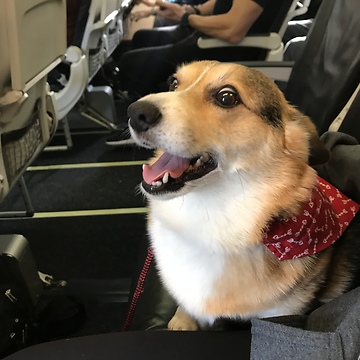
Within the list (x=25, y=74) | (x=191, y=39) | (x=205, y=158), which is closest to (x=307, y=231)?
(x=205, y=158)

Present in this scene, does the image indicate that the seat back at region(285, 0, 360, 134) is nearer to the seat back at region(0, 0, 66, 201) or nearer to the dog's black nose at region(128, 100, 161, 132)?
the dog's black nose at region(128, 100, 161, 132)

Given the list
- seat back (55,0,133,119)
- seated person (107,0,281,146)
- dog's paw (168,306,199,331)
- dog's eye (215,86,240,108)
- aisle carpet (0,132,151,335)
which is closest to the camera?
dog's eye (215,86,240,108)

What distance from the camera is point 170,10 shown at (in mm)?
3123

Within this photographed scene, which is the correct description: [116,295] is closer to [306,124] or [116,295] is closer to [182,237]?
[182,237]

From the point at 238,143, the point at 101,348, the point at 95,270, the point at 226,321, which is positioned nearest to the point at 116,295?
the point at 95,270

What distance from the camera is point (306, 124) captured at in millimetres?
1049

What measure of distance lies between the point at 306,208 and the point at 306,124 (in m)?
0.21

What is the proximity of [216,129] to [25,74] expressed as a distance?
0.61 m

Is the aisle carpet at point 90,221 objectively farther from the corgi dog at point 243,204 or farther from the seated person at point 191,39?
the corgi dog at point 243,204

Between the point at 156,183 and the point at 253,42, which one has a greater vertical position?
the point at 156,183

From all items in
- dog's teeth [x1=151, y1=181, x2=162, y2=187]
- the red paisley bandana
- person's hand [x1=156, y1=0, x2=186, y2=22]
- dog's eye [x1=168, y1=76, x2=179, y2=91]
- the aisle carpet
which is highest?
dog's eye [x1=168, y1=76, x2=179, y2=91]

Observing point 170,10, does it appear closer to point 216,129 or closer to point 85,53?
point 85,53

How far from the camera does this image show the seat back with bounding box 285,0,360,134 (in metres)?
1.26

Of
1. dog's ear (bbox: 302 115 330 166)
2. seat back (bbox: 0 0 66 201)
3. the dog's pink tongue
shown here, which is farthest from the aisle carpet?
dog's ear (bbox: 302 115 330 166)
